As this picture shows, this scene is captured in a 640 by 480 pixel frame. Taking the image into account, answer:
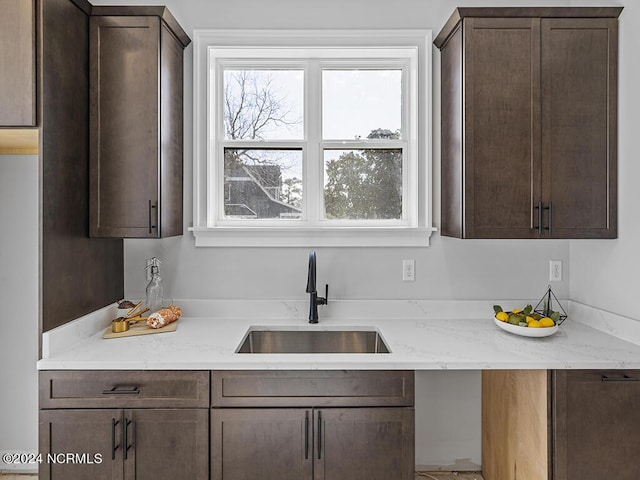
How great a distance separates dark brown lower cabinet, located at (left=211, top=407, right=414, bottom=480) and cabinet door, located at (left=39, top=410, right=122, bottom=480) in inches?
14.6

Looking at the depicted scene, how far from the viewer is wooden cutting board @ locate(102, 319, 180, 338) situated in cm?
193

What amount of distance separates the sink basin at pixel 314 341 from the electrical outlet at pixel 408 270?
0.35 meters

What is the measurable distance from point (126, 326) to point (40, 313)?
0.41 metres

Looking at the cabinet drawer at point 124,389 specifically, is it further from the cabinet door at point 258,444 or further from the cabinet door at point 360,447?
the cabinet door at point 360,447

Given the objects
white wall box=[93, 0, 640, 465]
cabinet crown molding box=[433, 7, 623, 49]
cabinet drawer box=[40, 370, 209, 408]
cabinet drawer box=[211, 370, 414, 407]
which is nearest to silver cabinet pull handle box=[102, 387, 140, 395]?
cabinet drawer box=[40, 370, 209, 408]

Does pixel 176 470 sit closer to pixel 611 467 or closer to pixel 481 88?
pixel 611 467

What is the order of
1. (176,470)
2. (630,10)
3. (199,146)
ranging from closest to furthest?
(176,470) → (630,10) → (199,146)

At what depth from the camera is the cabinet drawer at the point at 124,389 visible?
1.60 meters

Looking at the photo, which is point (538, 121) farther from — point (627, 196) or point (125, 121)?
point (125, 121)

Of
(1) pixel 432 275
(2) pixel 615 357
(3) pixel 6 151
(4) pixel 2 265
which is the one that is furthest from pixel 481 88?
(4) pixel 2 265

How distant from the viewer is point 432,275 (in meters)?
2.32

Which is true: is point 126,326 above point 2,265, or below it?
below

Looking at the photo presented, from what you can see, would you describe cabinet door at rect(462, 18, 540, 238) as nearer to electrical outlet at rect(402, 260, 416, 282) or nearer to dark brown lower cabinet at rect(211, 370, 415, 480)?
electrical outlet at rect(402, 260, 416, 282)

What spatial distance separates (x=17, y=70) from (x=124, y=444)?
1.46m
